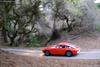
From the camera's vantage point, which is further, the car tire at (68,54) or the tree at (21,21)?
the tree at (21,21)

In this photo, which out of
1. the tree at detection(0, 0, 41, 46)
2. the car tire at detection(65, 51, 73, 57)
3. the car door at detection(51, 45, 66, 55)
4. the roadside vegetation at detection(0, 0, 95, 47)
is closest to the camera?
the car tire at detection(65, 51, 73, 57)

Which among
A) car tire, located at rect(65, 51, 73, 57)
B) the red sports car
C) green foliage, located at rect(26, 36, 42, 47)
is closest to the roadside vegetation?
green foliage, located at rect(26, 36, 42, 47)

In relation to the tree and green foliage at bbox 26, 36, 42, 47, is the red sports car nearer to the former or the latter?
the tree

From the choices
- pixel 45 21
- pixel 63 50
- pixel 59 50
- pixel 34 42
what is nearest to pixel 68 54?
pixel 63 50

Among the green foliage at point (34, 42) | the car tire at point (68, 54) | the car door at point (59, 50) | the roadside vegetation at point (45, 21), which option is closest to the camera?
the car tire at point (68, 54)

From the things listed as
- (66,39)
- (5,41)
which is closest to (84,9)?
(66,39)

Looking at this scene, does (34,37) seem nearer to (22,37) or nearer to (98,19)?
(22,37)

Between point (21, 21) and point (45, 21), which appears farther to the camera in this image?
point (45, 21)

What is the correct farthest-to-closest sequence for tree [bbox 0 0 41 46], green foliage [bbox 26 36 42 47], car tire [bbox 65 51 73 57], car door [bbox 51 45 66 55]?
green foliage [bbox 26 36 42 47] < tree [bbox 0 0 41 46] < car door [bbox 51 45 66 55] < car tire [bbox 65 51 73 57]

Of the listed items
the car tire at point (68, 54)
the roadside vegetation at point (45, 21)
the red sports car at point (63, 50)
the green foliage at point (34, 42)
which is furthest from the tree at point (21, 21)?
the car tire at point (68, 54)

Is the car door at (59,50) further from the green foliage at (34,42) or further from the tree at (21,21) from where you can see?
the green foliage at (34,42)

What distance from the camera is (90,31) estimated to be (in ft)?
113

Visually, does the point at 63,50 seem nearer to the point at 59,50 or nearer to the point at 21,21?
the point at 59,50

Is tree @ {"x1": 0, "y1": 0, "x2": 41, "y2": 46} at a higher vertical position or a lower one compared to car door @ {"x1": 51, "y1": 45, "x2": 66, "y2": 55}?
higher
